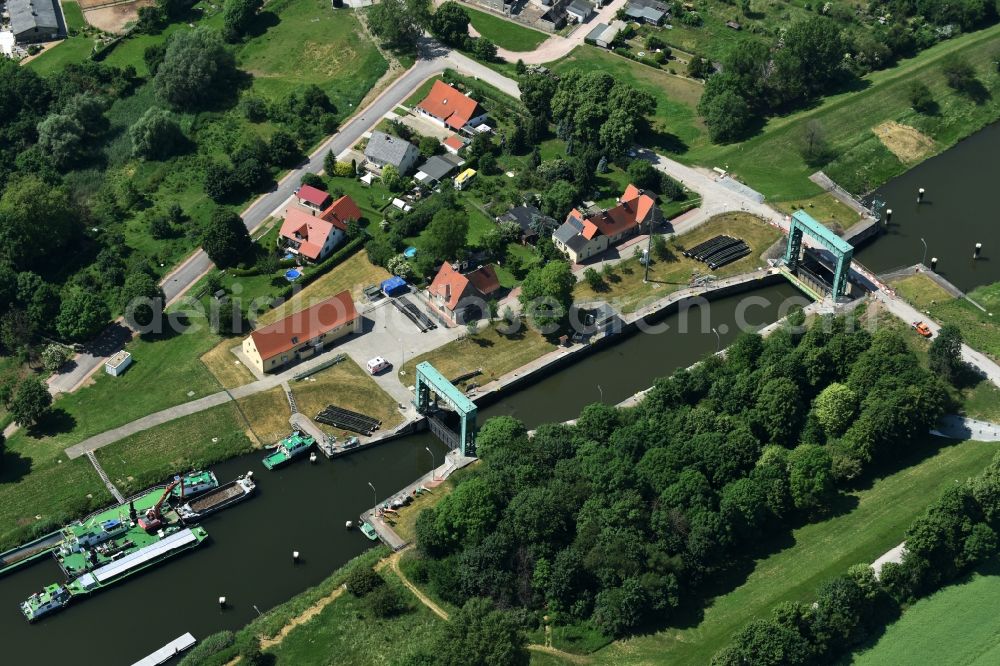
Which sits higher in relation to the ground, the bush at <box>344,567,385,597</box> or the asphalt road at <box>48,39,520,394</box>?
the asphalt road at <box>48,39,520,394</box>

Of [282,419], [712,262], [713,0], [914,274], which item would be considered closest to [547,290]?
[712,262]

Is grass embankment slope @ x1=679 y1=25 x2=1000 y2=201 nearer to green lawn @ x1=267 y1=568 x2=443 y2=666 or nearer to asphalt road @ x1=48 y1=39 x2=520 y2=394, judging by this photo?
asphalt road @ x1=48 y1=39 x2=520 y2=394

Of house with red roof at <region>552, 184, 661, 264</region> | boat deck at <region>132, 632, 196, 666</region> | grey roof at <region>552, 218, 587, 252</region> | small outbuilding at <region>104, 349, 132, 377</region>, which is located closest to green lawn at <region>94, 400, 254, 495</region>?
small outbuilding at <region>104, 349, 132, 377</region>

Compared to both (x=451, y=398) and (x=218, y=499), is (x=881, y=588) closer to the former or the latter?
(x=451, y=398)

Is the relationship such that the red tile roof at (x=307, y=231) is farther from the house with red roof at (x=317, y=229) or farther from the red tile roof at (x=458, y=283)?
the red tile roof at (x=458, y=283)

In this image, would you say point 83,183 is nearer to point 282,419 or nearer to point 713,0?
point 282,419
